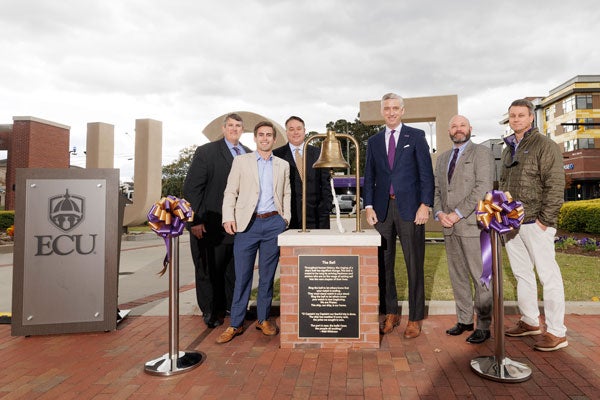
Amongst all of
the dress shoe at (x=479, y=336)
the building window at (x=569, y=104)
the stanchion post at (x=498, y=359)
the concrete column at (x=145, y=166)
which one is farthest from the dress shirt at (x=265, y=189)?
the building window at (x=569, y=104)

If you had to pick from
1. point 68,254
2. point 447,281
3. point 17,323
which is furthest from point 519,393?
point 17,323

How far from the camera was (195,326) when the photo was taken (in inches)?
180

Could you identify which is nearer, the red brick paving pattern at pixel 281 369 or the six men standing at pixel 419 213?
the red brick paving pattern at pixel 281 369

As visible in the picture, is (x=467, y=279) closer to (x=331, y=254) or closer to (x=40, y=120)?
(x=331, y=254)

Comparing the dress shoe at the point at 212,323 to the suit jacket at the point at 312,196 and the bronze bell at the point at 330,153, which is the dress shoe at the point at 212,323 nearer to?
the suit jacket at the point at 312,196

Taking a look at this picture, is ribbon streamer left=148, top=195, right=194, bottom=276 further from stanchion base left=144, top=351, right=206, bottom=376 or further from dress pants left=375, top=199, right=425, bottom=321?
dress pants left=375, top=199, right=425, bottom=321

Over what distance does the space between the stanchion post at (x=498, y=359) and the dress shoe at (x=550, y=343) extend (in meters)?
0.51

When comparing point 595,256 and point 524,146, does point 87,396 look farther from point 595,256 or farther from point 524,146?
point 595,256

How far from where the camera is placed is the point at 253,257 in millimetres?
4273

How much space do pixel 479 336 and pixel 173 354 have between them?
2.95m

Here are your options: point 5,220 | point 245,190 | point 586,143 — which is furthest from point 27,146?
point 586,143

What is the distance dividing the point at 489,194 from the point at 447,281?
359cm

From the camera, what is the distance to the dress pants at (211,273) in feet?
15.1

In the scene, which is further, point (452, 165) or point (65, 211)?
point (65, 211)
